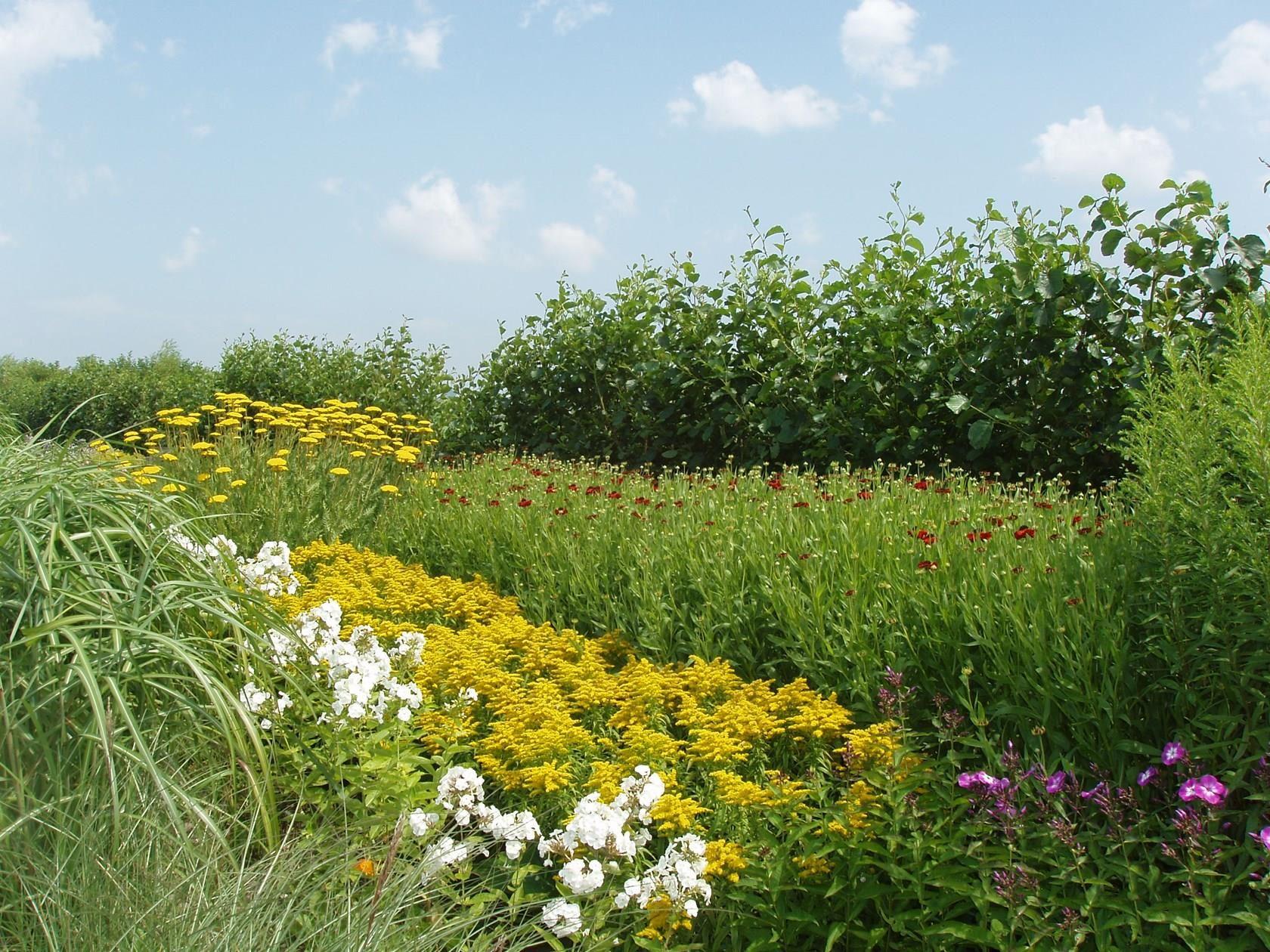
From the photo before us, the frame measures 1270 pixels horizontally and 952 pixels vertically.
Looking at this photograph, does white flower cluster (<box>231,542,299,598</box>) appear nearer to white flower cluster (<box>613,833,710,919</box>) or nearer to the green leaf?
white flower cluster (<box>613,833,710,919</box>)

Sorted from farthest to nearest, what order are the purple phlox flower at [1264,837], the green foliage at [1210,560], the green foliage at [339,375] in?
the green foliage at [339,375], the green foliage at [1210,560], the purple phlox flower at [1264,837]

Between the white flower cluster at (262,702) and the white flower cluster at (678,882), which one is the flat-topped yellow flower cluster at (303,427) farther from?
the white flower cluster at (678,882)

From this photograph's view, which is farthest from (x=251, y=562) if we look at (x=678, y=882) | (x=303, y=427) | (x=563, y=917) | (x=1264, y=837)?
(x=1264, y=837)

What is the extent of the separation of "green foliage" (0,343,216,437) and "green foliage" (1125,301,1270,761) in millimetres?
15200

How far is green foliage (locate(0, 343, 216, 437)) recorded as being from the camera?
17.9 m

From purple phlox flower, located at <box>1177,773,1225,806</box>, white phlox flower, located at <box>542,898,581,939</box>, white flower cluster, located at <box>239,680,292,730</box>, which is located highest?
purple phlox flower, located at <box>1177,773,1225,806</box>

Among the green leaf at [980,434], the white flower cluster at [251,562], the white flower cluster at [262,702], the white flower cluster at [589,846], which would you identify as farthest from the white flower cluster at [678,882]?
the green leaf at [980,434]

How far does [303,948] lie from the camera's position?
2416mm

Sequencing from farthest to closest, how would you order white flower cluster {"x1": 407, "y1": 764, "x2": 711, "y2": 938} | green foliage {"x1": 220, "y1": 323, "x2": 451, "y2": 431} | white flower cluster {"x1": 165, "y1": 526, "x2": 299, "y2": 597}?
green foliage {"x1": 220, "y1": 323, "x2": 451, "y2": 431} < white flower cluster {"x1": 165, "y1": 526, "x2": 299, "y2": 597} < white flower cluster {"x1": 407, "y1": 764, "x2": 711, "y2": 938}

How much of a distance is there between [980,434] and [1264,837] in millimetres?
4485

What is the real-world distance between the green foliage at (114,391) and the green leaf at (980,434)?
41.7 ft

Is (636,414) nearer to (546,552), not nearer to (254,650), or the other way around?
(546,552)

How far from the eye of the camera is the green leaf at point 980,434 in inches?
256

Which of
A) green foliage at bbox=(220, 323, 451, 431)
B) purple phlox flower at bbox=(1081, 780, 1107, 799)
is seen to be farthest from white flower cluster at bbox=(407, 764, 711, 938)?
green foliage at bbox=(220, 323, 451, 431)
